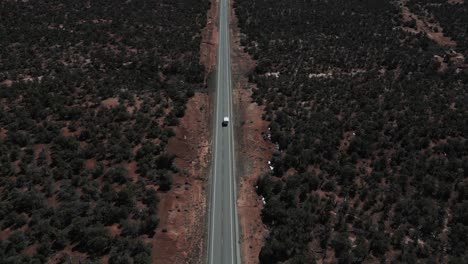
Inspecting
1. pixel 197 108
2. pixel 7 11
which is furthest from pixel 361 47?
pixel 7 11

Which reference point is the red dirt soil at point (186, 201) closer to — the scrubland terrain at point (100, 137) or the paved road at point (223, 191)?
the scrubland terrain at point (100, 137)

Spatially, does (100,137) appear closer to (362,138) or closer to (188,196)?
(188,196)

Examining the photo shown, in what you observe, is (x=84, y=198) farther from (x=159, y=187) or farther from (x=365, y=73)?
(x=365, y=73)

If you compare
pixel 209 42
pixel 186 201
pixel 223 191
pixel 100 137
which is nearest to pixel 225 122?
pixel 223 191

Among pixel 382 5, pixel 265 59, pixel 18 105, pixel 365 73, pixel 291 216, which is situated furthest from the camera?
pixel 382 5

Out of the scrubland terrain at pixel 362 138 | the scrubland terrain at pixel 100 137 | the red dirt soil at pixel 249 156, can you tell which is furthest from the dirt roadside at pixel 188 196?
the scrubland terrain at pixel 362 138
